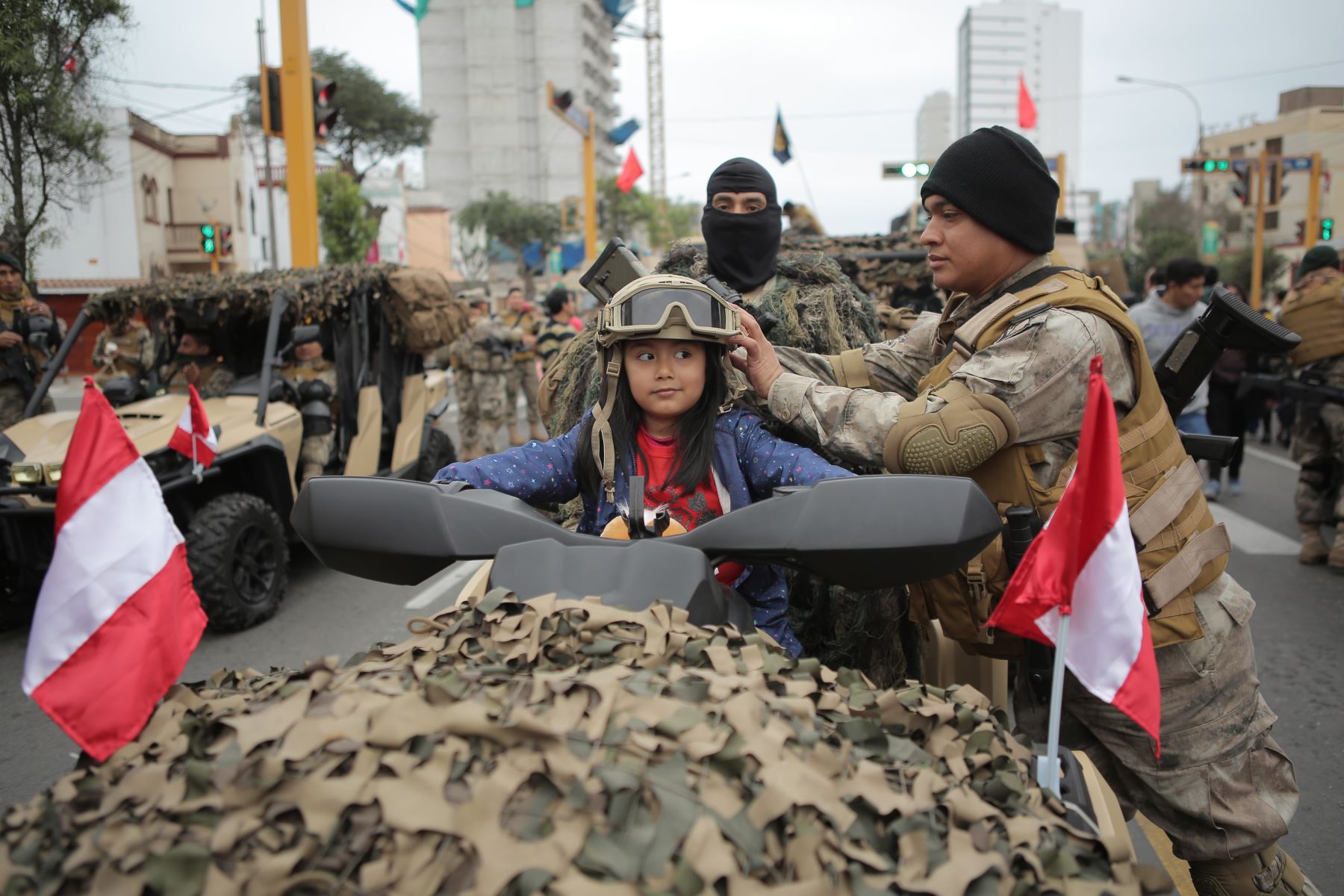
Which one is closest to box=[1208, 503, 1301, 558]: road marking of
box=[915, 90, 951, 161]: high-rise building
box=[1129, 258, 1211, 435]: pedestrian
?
box=[1129, 258, 1211, 435]: pedestrian

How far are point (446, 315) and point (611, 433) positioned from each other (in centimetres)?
711

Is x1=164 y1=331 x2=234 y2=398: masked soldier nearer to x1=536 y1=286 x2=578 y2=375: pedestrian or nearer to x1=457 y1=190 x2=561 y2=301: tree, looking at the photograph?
x1=536 y1=286 x2=578 y2=375: pedestrian

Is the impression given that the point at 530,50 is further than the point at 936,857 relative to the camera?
Yes

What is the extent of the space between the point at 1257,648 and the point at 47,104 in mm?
8024

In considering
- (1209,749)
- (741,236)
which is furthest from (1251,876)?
(741,236)

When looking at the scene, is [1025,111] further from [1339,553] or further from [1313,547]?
[1339,553]

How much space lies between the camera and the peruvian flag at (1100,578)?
1.62m

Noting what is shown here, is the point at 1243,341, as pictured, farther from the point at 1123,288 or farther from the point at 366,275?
the point at 1123,288

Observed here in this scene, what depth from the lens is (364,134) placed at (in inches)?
2411

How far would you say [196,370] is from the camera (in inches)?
307

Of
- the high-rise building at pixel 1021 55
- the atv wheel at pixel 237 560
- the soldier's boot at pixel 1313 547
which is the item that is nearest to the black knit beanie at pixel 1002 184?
the atv wheel at pixel 237 560

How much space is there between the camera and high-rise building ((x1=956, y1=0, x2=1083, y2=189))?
474 feet

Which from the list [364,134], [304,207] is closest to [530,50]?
[364,134]

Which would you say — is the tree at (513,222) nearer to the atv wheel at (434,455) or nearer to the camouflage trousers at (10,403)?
the atv wheel at (434,455)
